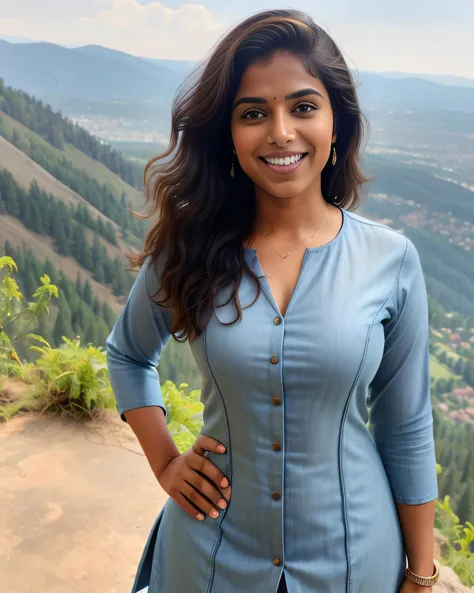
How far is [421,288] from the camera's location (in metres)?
0.84

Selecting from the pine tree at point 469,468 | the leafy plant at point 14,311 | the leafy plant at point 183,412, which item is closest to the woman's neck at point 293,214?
the pine tree at point 469,468

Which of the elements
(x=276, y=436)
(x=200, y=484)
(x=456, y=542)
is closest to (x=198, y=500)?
(x=200, y=484)

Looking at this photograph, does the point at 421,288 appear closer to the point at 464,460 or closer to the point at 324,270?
the point at 324,270

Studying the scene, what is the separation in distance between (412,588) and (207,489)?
0.36 m

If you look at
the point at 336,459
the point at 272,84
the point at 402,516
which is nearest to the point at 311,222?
the point at 272,84

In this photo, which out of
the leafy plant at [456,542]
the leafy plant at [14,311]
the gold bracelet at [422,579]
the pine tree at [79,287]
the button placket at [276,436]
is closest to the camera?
the button placket at [276,436]

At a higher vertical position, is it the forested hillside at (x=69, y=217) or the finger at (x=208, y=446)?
the finger at (x=208, y=446)

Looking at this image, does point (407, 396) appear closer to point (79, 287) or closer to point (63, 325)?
point (79, 287)

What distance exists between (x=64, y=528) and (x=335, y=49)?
77.3 inches

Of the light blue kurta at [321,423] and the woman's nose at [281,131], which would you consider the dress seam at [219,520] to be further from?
the woman's nose at [281,131]

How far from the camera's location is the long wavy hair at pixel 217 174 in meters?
0.81

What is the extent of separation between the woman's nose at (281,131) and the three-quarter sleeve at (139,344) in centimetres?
28

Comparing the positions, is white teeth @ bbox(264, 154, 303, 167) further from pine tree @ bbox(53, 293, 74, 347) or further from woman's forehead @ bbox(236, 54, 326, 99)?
pine tree @ bbox(53, 293, 74, 347)

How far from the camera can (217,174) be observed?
936mm
